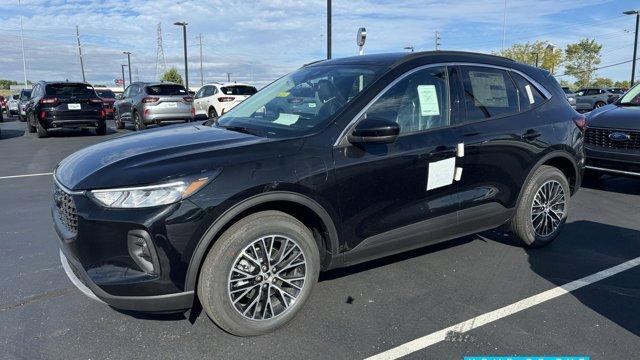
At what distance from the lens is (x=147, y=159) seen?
9.33ft

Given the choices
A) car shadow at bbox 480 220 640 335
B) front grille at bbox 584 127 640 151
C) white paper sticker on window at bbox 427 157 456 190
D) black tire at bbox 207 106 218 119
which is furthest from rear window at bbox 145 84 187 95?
white paper sticker on window at bbox 427 157 456 190

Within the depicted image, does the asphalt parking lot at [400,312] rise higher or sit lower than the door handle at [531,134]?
lower

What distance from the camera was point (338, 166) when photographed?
3135mm

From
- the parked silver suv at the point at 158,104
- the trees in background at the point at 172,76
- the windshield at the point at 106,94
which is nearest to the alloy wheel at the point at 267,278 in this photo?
the parked silver suv at the point at 158,104

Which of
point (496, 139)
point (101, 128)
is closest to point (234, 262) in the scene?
point (496, 139)

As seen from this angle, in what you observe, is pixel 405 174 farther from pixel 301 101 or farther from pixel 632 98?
pixel 632 98

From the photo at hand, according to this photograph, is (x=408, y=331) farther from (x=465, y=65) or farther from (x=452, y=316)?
(x=465, y=65)

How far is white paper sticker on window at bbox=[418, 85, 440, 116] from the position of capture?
12.0ft

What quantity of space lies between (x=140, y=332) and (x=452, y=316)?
2.04 m

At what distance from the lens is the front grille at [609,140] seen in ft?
21.1

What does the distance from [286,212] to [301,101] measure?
0.99 m

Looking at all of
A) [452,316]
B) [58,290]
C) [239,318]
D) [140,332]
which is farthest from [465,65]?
[58,290]

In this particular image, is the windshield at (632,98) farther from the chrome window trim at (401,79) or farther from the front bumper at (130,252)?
the front bumper at (130,252)

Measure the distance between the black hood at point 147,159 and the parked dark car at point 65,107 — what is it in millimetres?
12578
